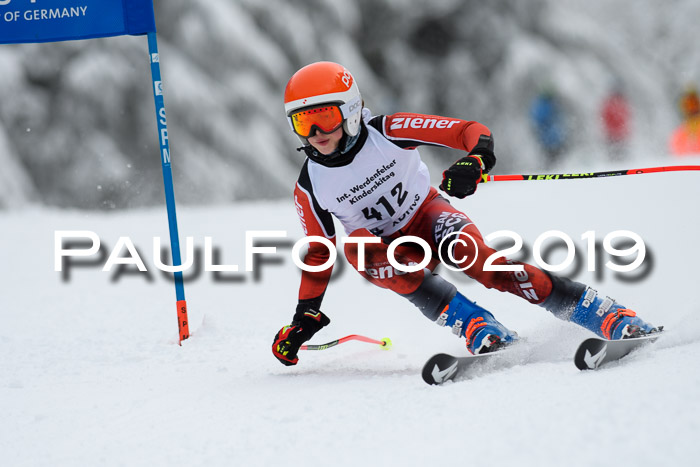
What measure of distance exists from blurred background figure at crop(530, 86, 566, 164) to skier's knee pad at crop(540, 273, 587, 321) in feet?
28.7

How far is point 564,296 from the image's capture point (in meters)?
2.81

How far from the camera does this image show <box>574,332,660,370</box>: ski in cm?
232

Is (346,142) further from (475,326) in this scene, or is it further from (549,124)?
(549,124)

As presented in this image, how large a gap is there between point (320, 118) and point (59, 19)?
1.92 metres

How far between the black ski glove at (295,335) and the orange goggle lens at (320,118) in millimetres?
820

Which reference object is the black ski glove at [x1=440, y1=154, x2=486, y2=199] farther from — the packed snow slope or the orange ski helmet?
the packed snow slope

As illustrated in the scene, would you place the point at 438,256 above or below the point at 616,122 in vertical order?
below

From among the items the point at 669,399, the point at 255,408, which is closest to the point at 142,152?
the point at 255,408

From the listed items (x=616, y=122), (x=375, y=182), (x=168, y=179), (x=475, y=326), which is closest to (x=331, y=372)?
(x=475, y=326)

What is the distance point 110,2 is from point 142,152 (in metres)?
6.78

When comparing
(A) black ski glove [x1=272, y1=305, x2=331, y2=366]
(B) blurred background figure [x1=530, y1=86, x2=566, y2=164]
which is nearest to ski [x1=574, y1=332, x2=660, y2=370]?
(A) black ski glove [x1=272, y1=305, x2=331, y2=366]

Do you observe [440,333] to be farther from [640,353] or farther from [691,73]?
[691,73]

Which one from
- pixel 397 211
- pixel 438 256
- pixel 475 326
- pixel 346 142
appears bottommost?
pixel 475 326

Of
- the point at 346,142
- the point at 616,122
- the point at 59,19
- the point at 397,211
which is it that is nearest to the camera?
the point at 346,142
